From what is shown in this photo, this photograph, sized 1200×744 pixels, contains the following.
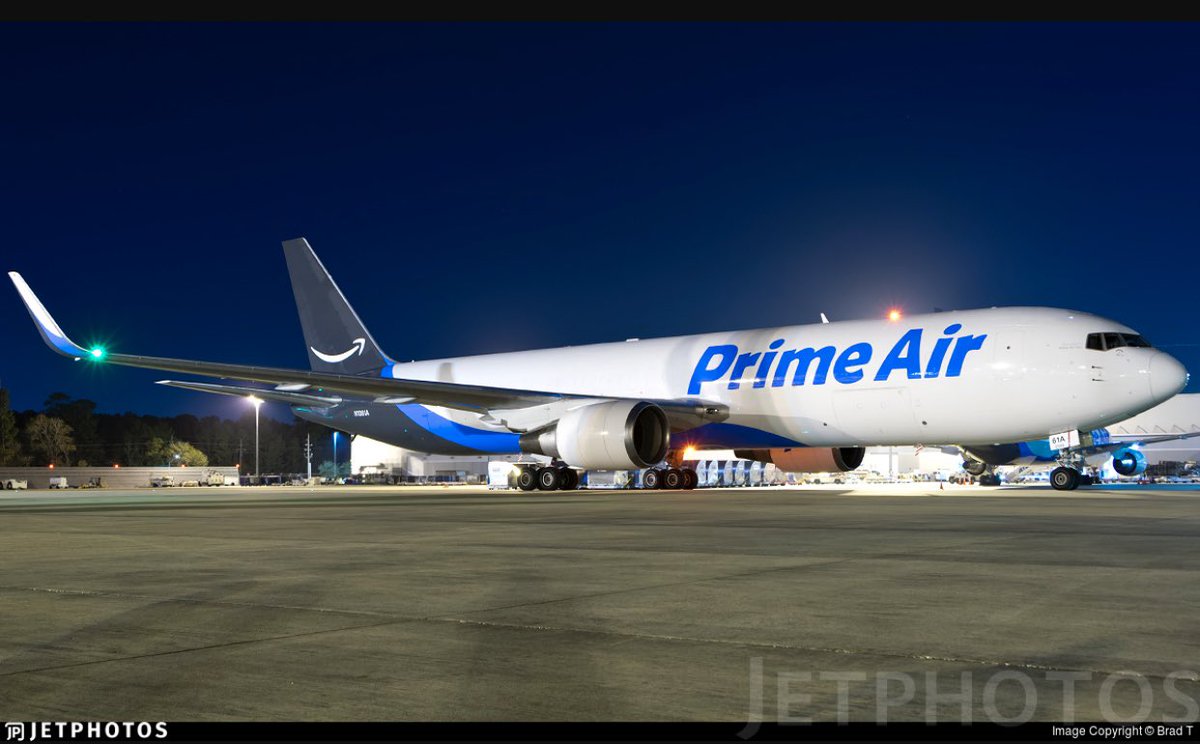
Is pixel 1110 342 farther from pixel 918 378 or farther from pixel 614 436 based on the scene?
pixel 614 436

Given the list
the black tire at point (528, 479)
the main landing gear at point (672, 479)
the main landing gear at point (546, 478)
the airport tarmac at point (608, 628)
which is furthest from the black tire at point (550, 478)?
the airport tarmac at point (608, 628)

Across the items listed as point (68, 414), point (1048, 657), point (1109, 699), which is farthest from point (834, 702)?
point (68, 414)

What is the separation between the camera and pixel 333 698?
12.1 feet

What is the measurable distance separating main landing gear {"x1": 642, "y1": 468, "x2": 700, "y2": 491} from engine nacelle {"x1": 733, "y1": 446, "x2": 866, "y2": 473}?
8.26 ft

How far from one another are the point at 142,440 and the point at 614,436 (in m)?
124

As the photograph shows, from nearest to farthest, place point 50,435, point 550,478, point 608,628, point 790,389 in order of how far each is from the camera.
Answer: point 608,628 → point 790,389 → point 550,478 → point 50,435

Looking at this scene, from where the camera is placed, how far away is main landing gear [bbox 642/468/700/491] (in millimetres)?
30344

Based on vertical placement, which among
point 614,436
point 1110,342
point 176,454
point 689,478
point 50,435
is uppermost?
point 1110,342

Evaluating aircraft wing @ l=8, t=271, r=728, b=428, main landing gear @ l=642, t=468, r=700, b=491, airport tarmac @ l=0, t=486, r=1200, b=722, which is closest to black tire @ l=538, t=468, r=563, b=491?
aircraft wing @ l=8, t=271, r=728, b=428

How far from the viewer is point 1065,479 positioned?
24.6 metres

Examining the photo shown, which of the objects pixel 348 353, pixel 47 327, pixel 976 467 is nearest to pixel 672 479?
pixel 348 353

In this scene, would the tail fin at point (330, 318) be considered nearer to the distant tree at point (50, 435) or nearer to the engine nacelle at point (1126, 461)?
the engine nacelle at point (1126, 461)

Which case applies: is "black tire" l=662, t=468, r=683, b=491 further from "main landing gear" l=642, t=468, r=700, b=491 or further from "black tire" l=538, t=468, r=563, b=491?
"black tire" l=538, t=468, r=563, b=491

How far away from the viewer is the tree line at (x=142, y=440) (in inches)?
4040
